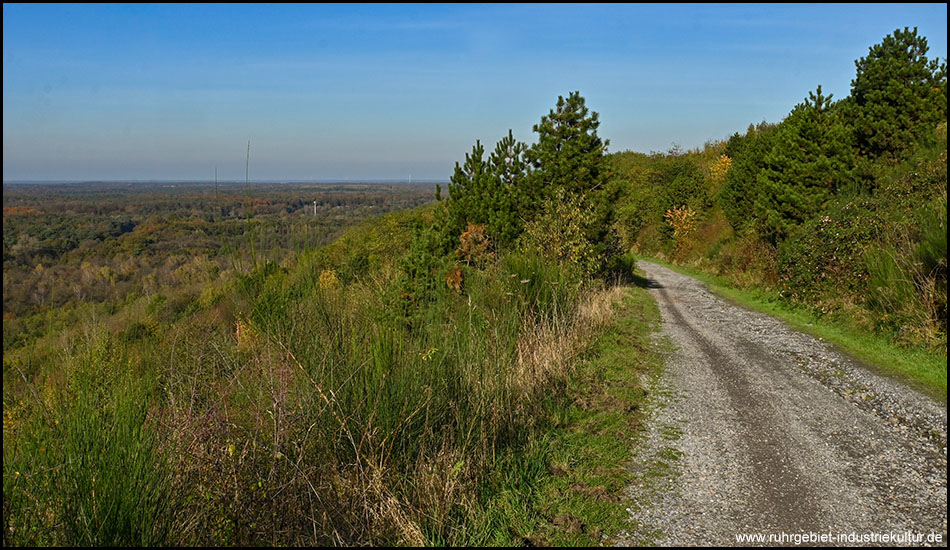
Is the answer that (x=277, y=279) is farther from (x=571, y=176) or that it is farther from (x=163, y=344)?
(x=571, y=176)

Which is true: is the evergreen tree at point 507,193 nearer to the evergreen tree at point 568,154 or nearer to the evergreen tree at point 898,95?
the evergreen tree at point 568,154

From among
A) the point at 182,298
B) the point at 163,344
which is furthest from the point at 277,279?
the point at 182,298

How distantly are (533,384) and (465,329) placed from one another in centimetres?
153

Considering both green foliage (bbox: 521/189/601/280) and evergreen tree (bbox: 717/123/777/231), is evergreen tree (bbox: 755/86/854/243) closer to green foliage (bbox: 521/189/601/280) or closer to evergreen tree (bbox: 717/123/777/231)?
evergreen tree (bbox: 717/123/777/231)

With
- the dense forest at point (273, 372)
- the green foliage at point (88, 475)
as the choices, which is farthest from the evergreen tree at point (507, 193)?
the green foliage at point (88, 475)

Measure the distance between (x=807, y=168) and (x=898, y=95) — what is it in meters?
2.82

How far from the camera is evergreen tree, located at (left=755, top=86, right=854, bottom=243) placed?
1664 centimetres

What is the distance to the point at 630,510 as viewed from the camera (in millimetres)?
4352

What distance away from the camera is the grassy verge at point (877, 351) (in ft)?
23.1

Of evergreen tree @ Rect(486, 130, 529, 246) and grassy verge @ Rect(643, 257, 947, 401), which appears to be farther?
evergreen tree @ Rect(486, 130, 529, 246)

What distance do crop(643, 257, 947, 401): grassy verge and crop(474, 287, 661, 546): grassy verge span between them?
3.06 metres

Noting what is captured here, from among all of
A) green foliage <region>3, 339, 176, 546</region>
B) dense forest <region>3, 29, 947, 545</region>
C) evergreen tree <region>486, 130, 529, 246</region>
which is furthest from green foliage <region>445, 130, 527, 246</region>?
green foliage <region>3, 339, 176, 546</region>

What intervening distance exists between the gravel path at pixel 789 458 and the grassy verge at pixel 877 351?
0.29 meters

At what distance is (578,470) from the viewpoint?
506 centimetres
